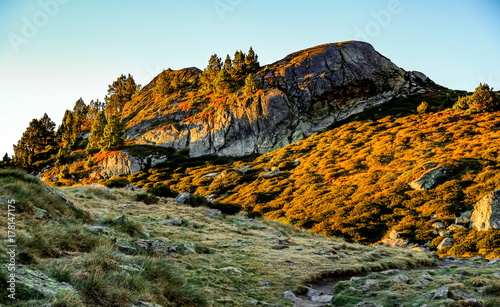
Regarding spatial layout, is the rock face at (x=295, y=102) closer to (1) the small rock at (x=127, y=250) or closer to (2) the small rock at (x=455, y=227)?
(2) the small rock at (x=455, y=227)

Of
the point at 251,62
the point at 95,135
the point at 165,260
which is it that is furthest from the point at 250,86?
the point at 165,260

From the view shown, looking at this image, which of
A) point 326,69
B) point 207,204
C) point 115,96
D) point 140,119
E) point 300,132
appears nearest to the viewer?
point 207,204

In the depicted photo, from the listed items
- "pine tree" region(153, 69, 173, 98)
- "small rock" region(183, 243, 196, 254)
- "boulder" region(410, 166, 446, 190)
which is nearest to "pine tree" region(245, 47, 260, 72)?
"pine tree" region(153, 69, 173, 98)

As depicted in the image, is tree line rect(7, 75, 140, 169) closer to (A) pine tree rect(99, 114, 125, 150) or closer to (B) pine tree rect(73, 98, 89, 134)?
(A) pine tree rect(99, 114, 125, 150)

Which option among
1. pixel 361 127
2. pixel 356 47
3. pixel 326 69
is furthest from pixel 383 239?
pixel 356 47

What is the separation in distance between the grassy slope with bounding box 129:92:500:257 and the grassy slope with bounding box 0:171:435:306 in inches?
473

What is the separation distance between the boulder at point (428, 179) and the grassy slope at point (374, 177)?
81 centimetres

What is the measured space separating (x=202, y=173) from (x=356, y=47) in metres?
65.7

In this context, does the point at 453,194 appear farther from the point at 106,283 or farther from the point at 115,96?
the point at 115,96

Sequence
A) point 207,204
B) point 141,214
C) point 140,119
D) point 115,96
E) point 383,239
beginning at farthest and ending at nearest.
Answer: point 115,96 → point 140,119 → point 207,204 → point 383,239 → point 141,214

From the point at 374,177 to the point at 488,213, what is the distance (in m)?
19.1

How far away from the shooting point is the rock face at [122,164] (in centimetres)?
7802

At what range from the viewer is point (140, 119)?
114 m

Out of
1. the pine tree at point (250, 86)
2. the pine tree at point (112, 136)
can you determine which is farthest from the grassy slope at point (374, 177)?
the pine tree at point (250, 86)
